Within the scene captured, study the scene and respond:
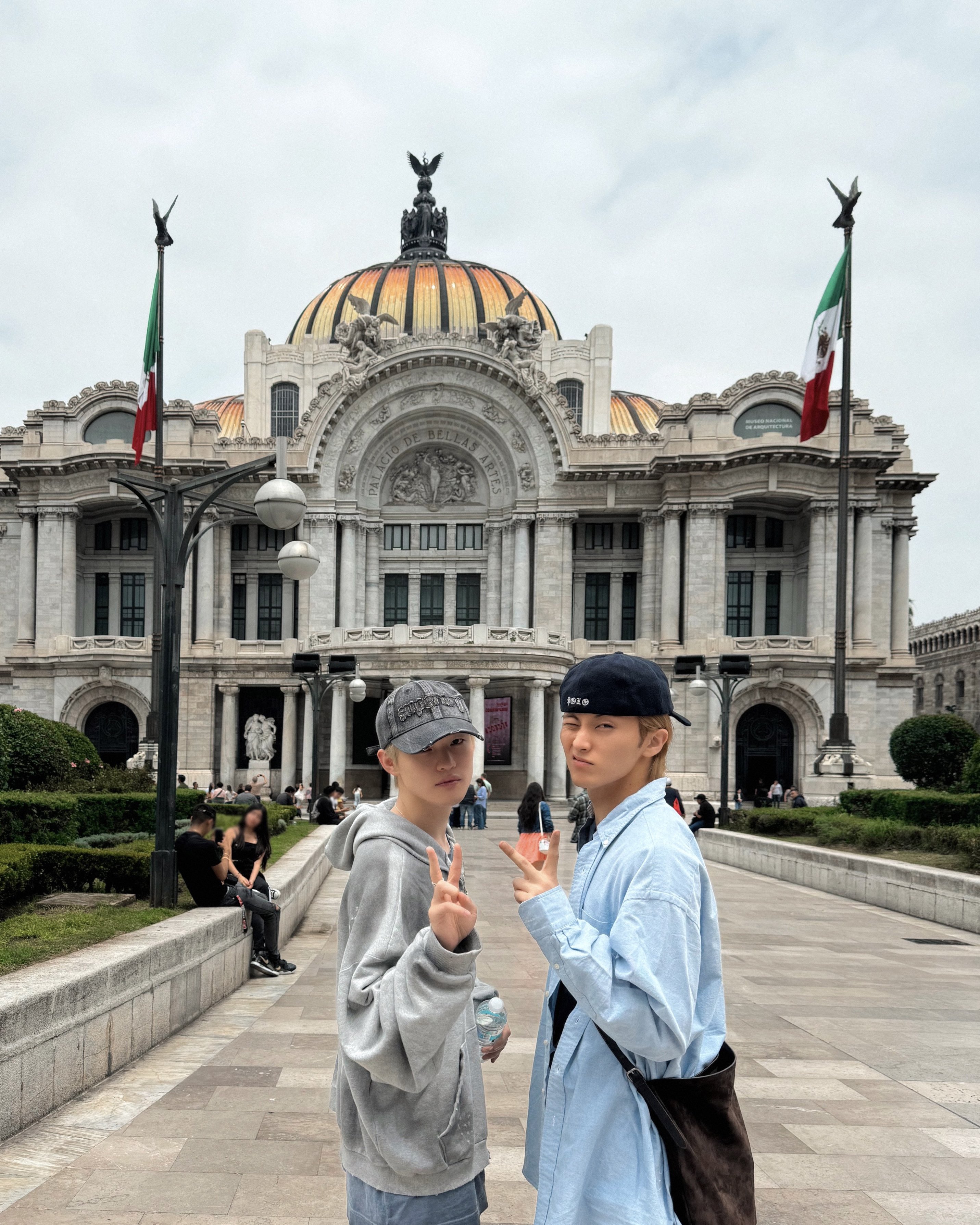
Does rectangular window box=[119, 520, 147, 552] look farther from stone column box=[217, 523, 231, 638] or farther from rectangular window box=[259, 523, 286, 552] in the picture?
rectangular window box=[259, 523, 286, 552]

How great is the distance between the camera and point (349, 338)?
4903cm

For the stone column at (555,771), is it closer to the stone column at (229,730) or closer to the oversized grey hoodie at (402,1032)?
the stone column at (229,730)

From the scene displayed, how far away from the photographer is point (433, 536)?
50.6 metres

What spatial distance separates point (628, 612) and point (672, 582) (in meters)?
3.54

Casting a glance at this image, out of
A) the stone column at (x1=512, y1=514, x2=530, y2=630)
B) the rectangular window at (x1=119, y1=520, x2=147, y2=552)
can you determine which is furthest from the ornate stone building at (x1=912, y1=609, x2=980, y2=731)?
the rectangular window at (x1=119, y1=520, x2=147, y2=552)

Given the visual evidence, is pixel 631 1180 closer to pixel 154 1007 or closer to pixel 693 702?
pixel 154 1007

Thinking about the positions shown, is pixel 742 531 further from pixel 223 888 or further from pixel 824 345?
pixel 223 888

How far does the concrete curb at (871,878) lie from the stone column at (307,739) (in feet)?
75.0

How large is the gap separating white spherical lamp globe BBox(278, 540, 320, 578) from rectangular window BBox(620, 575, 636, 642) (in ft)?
123

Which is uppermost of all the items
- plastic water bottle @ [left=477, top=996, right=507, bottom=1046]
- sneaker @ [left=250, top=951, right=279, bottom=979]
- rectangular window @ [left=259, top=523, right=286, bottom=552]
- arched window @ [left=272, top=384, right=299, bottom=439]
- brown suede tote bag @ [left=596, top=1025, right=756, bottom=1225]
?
arched window @ [left=272, top=384, right=299, bottom=439]

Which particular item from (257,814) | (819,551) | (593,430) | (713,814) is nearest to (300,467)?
(593,430)

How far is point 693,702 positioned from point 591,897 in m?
43.4

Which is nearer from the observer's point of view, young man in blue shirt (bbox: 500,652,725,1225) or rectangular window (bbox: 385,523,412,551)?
young man in blue shirt (bbox: 500,652,725,1225)

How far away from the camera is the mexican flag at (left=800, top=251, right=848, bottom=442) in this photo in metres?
31.3
